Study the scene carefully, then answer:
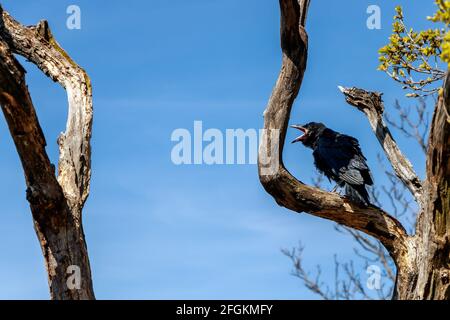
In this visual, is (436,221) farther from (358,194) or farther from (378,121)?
(378,121)

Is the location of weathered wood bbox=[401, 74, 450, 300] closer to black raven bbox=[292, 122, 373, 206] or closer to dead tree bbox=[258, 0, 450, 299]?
dead tree bbox=[258, 0, 450, 299]

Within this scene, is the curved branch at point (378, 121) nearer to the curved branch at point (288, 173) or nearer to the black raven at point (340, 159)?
the black raven at point (340, 159)

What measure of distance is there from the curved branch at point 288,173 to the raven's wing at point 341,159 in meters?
0.44

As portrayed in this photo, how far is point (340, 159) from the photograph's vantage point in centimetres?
898

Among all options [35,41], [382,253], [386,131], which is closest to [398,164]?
[386,131]

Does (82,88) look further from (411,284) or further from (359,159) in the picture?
(411,284)

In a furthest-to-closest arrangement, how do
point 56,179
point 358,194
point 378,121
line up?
point 378,121, point 358,194, point 56,179

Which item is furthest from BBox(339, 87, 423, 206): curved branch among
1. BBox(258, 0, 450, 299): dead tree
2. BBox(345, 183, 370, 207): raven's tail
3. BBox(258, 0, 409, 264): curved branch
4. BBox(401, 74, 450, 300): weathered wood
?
BBox(401, 74, 450, 300): weathered wood

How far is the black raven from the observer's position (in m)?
8.40

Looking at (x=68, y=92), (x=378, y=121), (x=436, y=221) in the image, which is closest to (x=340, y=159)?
(x=378, y=121)

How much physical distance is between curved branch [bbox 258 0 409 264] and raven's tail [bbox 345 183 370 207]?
7 cm

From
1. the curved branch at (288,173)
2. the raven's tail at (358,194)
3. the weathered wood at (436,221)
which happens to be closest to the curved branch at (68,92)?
the curved branch at (288,173)

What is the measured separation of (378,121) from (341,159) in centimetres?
65
